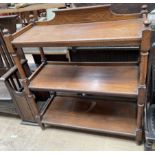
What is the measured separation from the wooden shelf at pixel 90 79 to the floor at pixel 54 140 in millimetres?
507

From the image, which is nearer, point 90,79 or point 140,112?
point 140,112

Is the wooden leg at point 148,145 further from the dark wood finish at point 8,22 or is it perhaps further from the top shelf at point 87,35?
the dark wood finish at point 8,22

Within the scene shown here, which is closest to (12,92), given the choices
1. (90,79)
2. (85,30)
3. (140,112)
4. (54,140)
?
(54,140)

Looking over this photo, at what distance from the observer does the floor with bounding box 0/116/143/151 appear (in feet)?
4.73

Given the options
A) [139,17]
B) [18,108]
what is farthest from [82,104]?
[139,17]

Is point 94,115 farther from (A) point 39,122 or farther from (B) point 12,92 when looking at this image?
(B) point 12,92

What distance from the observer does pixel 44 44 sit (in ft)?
3.61

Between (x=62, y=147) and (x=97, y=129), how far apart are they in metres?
0.34

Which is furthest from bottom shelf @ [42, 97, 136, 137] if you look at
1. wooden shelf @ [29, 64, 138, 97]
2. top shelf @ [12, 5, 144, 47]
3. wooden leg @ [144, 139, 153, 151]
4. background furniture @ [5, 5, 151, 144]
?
top shelf @ [12, 5, 144, 47]

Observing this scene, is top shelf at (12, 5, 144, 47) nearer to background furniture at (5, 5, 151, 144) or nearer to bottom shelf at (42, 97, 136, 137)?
background furniture at (5, 5, 151, 144)

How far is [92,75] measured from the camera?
1.38 metres

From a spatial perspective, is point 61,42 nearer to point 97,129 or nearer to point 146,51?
point 146,51

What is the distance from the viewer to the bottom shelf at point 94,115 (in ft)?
4.64

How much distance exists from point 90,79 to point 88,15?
455 millimetres
